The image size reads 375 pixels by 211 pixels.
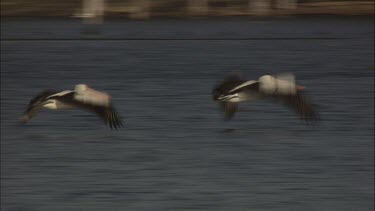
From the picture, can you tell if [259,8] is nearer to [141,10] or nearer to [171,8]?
[171,8]

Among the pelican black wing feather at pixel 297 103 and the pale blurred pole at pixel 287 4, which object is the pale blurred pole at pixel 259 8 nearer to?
the pale blurred pole at pixel 287 4

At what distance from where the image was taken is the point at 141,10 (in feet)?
63.2

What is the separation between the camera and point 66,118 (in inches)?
337

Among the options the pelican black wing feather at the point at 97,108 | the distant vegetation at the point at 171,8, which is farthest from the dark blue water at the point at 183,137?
the distant vegetation at the point at 171,8

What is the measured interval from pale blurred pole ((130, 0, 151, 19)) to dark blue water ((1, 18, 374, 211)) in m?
4.97

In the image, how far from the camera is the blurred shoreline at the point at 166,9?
63.3 ft

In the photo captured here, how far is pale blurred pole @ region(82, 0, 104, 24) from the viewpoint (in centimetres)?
1830

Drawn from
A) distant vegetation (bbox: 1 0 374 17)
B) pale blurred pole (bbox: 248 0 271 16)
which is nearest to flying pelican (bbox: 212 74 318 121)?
distant vegetation (bbox: 1 0 374 17)

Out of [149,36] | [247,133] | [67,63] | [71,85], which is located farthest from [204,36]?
[247,133]

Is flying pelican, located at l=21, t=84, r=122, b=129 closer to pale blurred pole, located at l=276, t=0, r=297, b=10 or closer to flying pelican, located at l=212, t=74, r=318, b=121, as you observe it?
flying pelican, located at l=212, t=74, r=318, b=121

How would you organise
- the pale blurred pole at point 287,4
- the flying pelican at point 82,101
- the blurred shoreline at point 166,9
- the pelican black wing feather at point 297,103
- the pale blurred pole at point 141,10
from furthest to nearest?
the pale blurred pole at point 287,4
the blurred shoreline at point 166,9
the pale blurred pole at point 141,10
the pelican black wing feather at point 297,103
the flying pelican at point 82,101

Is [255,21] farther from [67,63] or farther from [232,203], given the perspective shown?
[232,203]

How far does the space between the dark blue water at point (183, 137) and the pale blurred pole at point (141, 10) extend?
4.97 metres

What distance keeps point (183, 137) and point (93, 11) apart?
11.0 meters
